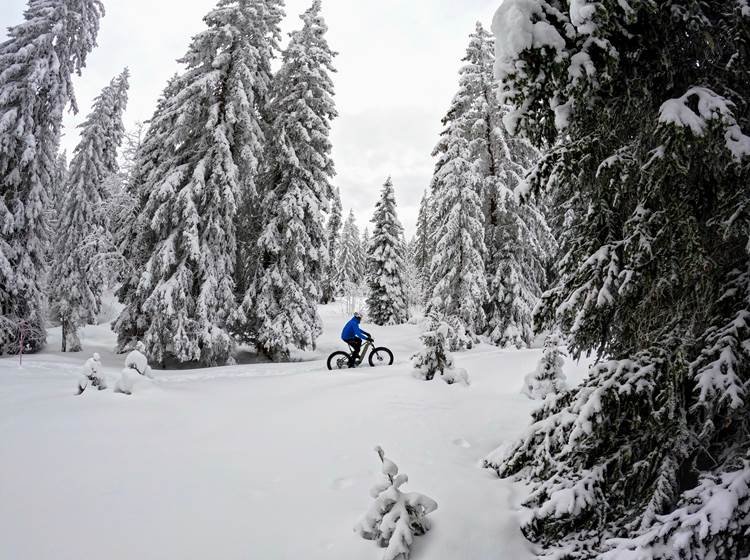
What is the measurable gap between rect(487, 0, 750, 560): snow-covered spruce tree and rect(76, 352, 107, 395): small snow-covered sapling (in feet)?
24.4

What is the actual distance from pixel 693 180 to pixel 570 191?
97cm

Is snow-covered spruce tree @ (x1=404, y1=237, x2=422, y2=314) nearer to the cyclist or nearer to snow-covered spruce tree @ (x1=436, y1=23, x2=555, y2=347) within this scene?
snow-covered spruce tree @ (x1=436, y1=23, x2=555, y2=347)

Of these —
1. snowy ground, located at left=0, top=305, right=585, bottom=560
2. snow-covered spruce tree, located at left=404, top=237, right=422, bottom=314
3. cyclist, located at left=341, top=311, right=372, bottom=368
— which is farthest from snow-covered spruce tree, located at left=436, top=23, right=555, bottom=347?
snow-covered spruce tree, located at left=404, top=237, right=422, bottom=314

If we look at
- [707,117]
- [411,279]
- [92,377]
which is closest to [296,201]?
[92,377]

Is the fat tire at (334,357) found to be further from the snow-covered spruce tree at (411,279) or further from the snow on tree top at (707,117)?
the snow-covered spruce tree at (411,279)

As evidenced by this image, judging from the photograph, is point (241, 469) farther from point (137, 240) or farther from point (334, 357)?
point (137, 240)

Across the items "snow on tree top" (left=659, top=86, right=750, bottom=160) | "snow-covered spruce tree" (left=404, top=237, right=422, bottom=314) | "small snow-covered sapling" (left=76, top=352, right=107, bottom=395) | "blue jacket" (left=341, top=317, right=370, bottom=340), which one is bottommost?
"small snow-covered sapling" (left=76, top=352, right=107, bottom=395)

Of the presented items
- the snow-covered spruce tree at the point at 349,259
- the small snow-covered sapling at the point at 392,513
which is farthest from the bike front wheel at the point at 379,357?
the snow-covered spruce tree at the point at 349,259

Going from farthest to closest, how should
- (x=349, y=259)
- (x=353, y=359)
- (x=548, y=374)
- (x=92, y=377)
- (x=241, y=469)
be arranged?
(x=349, y=259)
(x=353, y=359)
(x=548, y=374)
(x=92, y=377)
(x=241, y=469)

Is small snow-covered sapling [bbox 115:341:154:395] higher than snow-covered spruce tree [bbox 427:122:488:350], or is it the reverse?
snow-covered spruce tree [bbox 427:122:488:350]

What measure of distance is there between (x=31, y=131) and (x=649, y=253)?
20499mm

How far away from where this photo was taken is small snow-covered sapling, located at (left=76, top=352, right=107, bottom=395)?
7310mm

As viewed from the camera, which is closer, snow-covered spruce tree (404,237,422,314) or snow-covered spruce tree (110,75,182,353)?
snow-covered spruce tree (110,75,182,353)

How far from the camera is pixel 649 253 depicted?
3.04 m
